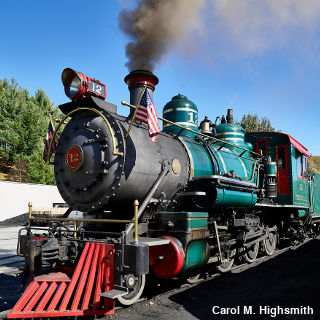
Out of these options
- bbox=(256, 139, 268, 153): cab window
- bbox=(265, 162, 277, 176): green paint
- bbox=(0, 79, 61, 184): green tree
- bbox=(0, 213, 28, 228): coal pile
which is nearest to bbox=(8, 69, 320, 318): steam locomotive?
bbox=(265, 162, 277, 176): green paint

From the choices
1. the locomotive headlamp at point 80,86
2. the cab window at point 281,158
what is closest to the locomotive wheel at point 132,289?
the locomotive headlamp at point 80,86

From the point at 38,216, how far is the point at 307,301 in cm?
478

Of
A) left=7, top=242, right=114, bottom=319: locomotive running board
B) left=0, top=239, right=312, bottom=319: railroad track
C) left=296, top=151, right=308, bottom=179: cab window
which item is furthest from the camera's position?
left=296, top=151, right=308, bottom=179: cab window

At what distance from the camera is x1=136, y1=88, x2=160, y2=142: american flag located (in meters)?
4.94

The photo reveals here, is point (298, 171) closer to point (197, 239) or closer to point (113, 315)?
point (197, 239)

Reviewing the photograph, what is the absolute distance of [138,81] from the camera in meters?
5.73

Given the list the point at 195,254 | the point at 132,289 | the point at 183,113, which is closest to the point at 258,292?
the point at 195,254

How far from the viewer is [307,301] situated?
5.04 m

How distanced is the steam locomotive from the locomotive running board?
0.01m

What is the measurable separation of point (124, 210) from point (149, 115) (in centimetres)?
165

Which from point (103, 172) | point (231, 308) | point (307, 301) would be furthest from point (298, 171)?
point (103, 172)

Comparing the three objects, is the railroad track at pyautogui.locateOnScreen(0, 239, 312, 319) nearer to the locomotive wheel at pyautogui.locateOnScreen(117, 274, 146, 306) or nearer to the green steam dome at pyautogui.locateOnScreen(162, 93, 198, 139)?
the locomotive wheel at pyautogui.locateOnScreen(117, 274, 146, 306)

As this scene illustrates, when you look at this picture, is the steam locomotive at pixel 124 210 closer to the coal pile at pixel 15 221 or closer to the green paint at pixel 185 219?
the green paint at pixel 185 219

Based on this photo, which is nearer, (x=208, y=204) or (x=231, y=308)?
(x=231, y=308)
